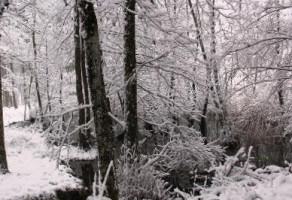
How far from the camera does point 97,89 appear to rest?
213 inches

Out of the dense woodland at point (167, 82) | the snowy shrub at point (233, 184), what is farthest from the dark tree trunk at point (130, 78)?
the snowy shrub at point (233, 184)

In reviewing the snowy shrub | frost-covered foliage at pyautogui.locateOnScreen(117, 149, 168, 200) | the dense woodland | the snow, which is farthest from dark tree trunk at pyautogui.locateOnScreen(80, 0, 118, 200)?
the snow

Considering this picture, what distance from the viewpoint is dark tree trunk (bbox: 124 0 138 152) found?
8.20 meters

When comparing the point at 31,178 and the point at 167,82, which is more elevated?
the point at 167,82

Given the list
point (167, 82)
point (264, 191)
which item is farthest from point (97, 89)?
point (167, 82)

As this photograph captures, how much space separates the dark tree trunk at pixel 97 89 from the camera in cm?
525

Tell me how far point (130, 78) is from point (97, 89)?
2789mm

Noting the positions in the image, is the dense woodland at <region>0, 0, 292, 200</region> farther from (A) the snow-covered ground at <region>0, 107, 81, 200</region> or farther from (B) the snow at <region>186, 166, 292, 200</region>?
(A) the snow-covered ground at <region>0, 107, 81, 200</region>

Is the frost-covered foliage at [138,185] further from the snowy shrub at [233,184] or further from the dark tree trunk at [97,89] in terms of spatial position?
the snowy shrub at [233,184]

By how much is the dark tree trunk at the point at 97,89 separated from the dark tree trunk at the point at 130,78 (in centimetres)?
254

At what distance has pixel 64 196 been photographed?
26.3 feet

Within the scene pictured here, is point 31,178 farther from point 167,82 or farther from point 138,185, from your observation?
point 167,82

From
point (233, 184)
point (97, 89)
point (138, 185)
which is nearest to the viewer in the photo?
point (233, 184)

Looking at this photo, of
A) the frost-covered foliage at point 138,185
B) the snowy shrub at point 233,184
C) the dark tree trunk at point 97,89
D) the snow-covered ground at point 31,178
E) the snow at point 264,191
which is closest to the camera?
the snow at point 264,191
